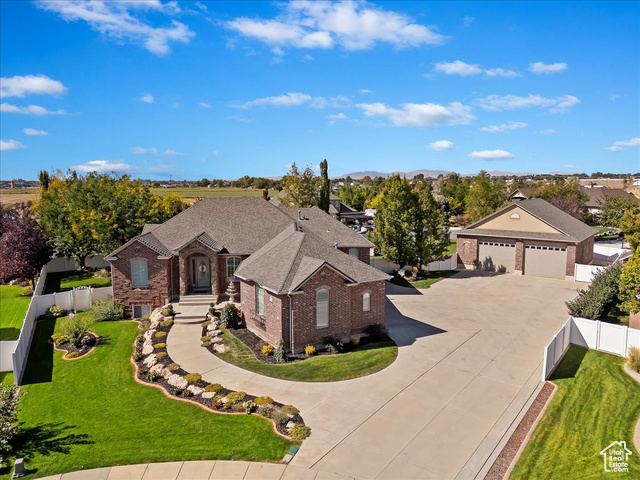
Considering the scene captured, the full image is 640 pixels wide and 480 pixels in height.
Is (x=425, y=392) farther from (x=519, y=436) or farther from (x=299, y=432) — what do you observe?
(x=299, y=432)

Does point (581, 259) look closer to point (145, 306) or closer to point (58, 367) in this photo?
point (145, 306)

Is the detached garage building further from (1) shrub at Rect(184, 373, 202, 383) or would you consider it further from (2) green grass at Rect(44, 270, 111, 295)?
(2) green grass at Rect(44, 270, 111, 295)

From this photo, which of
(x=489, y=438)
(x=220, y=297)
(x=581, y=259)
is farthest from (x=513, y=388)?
(x=581, y=259)

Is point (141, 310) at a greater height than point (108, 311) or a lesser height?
lesser

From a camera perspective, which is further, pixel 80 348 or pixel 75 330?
pixel 75 330

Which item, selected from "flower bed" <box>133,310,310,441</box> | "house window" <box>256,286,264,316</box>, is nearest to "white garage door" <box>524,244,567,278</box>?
"house window" <box>256,286,264,316</box>

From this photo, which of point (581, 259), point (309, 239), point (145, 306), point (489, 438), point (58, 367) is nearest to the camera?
point (489, 438)

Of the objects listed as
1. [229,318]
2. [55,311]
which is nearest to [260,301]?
[229,318]
